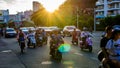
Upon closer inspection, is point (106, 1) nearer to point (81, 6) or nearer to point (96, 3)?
point (96, 3)

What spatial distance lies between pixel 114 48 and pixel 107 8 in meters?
126

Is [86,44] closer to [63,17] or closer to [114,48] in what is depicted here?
[114,48]

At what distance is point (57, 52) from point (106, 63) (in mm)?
9090

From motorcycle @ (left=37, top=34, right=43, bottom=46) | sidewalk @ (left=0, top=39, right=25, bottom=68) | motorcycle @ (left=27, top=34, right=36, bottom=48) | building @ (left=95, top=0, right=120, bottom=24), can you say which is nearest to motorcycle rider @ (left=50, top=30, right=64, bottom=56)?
sidewalk @ (left=0, top=39, right=25, bottom=68)

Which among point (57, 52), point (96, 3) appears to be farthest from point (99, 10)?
point (57, 52)

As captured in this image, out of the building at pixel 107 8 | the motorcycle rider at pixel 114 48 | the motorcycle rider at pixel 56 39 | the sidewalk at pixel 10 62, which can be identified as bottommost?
the sidewalk at pixel 10 62

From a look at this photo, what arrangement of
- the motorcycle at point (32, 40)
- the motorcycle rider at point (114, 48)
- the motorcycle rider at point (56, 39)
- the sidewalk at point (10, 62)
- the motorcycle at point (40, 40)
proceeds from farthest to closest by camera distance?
the motorcycle at point (40, 40)
the motorcycle at point (32, 40)
the motorcycle rider at point (56, 39)
the sidewalk at point (10, 62)
the motorcycle rider at point (114, 48)

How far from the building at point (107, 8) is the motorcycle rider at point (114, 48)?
381ft

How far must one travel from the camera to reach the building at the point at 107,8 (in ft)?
407

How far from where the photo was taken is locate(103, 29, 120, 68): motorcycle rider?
8136 millimetres

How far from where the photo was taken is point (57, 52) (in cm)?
1752

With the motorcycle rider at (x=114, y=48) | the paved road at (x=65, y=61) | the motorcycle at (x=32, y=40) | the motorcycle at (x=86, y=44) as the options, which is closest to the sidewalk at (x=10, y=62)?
the paved road at (x=65, y=61)

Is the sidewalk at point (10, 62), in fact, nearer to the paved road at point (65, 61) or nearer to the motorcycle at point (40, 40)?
the paved road at point (65, 61)

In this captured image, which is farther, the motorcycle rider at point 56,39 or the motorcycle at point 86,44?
the motorcycle at point 86,44
